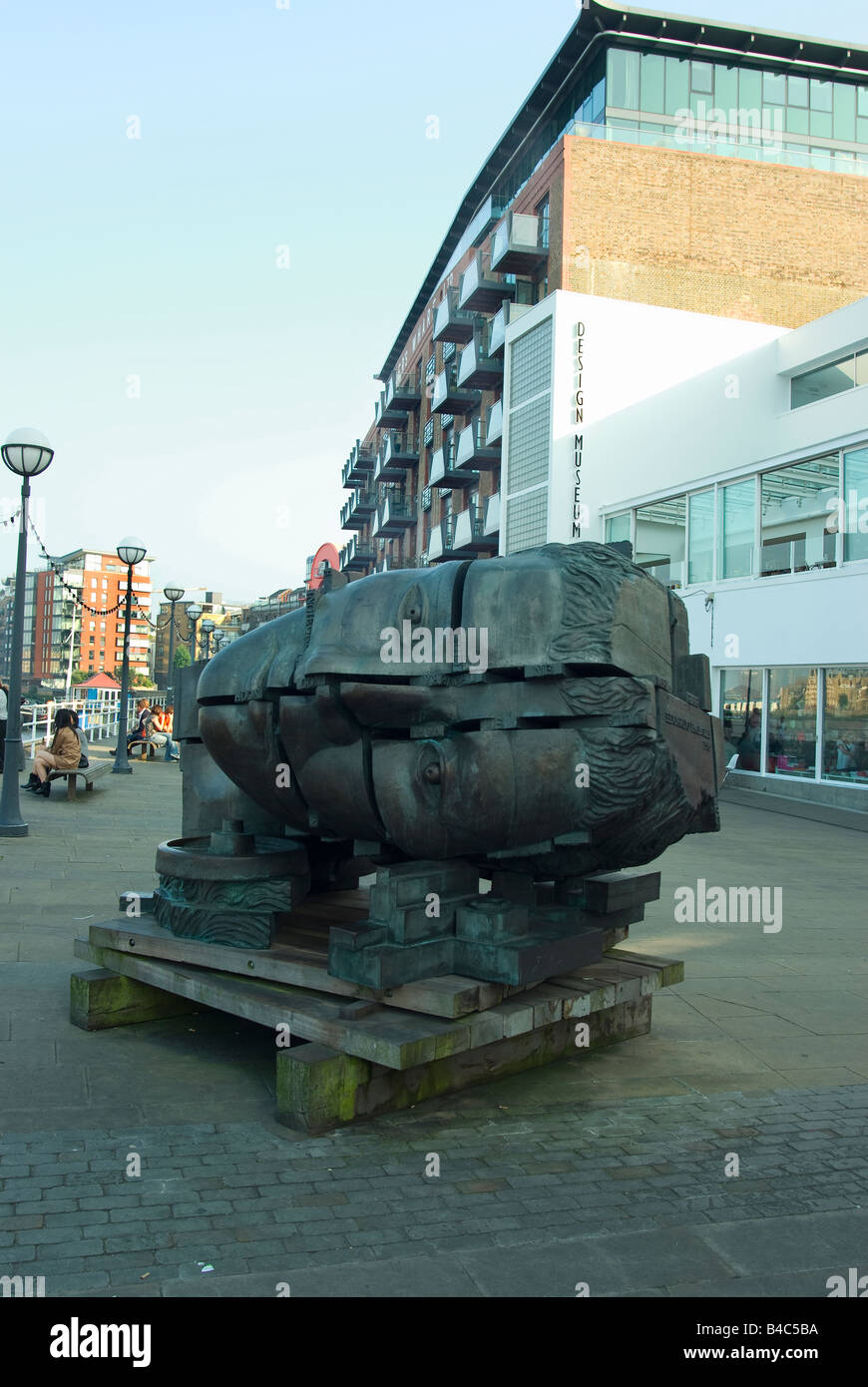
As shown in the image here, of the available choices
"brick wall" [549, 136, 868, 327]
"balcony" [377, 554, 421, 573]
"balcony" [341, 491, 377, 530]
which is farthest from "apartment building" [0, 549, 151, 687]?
"brick wall" [549, 136, 868, 327]

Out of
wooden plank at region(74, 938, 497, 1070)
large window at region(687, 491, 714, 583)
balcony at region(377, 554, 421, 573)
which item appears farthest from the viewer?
balcony at region(377, 554, 421, 573)

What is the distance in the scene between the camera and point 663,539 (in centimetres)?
2506

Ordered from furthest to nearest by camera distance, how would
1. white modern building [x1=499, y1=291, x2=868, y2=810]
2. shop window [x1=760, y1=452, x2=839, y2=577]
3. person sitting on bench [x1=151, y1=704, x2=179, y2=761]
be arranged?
person sitting on bench [x1=151, y1=704, x2=179, y2=761], shop window [x1=760, y1=452, x2=839, y2=577], white modern building [x1=499, y1=291, x2=868, y2=810]

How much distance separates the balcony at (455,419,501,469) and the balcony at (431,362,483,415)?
2.34 metres

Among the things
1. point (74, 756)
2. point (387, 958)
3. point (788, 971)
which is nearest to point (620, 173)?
point (74, 756)

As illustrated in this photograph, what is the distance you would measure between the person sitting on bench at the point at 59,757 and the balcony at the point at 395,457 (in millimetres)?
37299

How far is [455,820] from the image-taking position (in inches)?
161

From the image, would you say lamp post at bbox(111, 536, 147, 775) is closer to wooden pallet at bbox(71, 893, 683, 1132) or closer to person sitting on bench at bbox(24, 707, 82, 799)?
person sitting on bench at bbox(24, 707, 82, 799)

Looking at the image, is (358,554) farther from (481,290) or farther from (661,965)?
(661,965)

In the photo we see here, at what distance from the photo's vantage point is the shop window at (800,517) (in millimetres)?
19688

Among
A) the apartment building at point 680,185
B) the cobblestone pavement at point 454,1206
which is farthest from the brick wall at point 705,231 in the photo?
the cobblestone pavement at point 454,1206

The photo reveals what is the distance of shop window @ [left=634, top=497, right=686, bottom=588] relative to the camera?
961 inches

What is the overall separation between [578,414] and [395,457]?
25.6m
